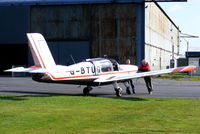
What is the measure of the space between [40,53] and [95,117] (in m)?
7.53

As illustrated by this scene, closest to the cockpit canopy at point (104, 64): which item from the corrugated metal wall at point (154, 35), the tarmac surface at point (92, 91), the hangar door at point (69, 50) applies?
the tarmac surface at point (92, 91)

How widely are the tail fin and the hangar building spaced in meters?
28.2

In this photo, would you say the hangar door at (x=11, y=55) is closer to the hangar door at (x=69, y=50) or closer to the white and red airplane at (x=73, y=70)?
the hangar door at (x=69, y=50)

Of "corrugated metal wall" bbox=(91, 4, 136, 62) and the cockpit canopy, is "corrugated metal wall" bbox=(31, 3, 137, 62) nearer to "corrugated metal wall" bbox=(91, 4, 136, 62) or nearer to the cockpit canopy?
"corrugated metal wall" bbox=(91, 4, 136, 62)

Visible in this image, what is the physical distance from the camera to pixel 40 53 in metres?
19.7

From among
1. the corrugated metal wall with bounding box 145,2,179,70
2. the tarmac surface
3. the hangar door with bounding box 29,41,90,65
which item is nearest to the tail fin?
the tarmac surface

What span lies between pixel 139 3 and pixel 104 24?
4.63 meters

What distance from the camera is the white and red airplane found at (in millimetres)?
19141

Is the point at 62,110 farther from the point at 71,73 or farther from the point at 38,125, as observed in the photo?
the point at 71,73

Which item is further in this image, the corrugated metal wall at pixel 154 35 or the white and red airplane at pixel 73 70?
the corrugated metal wall at pixel 154 35

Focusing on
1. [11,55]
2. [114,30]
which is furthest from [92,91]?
[11,55]

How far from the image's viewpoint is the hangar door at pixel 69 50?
49.0 metres

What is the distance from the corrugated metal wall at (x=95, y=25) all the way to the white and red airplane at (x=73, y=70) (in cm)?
2471

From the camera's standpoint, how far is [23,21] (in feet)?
163
